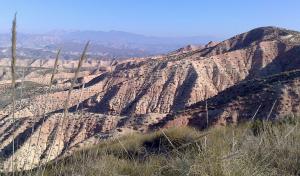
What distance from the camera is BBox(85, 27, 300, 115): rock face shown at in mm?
42250

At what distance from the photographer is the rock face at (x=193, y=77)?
4225 cm

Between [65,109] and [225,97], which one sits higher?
[65,109]

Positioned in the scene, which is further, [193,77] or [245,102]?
[193,77]

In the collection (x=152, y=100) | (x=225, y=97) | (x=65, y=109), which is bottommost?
(x=152, y=100)

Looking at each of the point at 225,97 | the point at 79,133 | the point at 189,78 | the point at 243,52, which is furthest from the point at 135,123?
the point at 243,52

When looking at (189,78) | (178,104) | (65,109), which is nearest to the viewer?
(65,109)

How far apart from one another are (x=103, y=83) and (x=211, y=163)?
4974 centimetres

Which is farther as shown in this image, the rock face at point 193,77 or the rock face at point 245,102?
the rock face at point 193,77

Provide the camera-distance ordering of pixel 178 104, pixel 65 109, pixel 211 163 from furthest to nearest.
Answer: pixel 178 104 < pixel 211 163 < pixel 65 109

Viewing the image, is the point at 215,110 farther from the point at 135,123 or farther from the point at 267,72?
the point at 267,72

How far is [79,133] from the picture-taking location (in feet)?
91.4

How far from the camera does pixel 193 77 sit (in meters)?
44.0

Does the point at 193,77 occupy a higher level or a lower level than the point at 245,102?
lower

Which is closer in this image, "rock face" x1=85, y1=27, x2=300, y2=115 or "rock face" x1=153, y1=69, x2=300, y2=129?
"rock face" x1=153, y1=69, x2=300, y2=129
